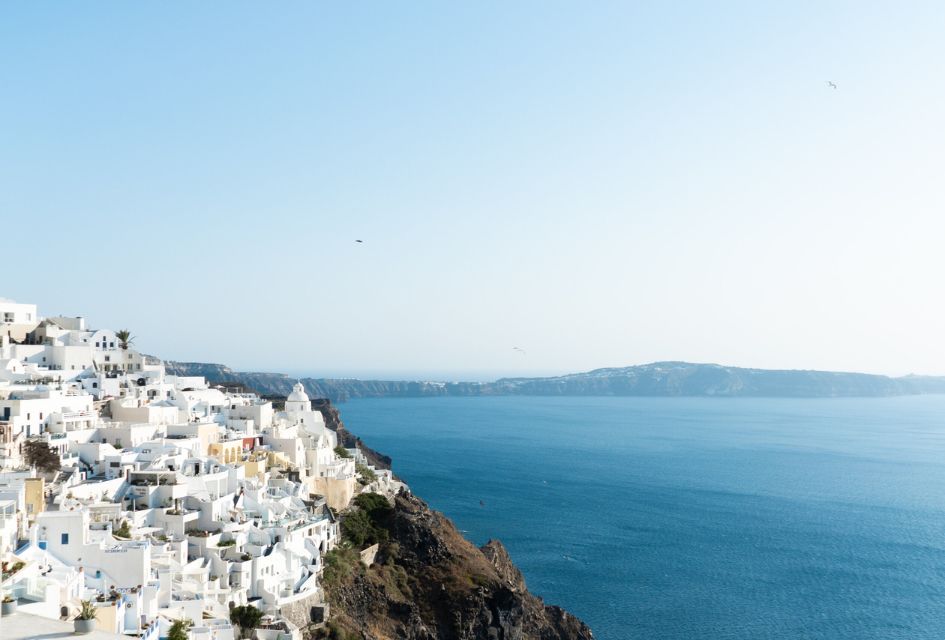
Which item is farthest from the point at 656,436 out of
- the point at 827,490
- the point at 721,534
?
the point at 721,534

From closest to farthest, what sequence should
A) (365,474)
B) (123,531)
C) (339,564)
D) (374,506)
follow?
(123,531) → (339,564) → (374,506) → (365,474)

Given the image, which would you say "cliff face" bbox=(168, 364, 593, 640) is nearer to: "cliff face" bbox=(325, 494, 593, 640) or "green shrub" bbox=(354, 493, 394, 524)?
"cliff face" bbox=(325, 494, 593, 640)

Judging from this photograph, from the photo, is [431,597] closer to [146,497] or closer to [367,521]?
[367,521]

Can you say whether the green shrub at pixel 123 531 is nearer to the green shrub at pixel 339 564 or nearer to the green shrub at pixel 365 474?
the green shrub at pixel 339 564

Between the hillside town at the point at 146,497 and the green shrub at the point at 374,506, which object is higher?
the hillside town at the point at 146,497

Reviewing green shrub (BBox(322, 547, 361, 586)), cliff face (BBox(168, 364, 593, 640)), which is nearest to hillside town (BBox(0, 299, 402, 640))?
green shrub (BBox(322, 547, 361, 586))

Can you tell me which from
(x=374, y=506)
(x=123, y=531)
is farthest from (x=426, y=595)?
(x=123, y=531)

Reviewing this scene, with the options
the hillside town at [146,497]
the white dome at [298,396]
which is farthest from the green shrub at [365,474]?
the white dome at [298,396]

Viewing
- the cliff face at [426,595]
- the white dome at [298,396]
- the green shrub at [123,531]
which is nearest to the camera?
the green shrub at [123,531]
